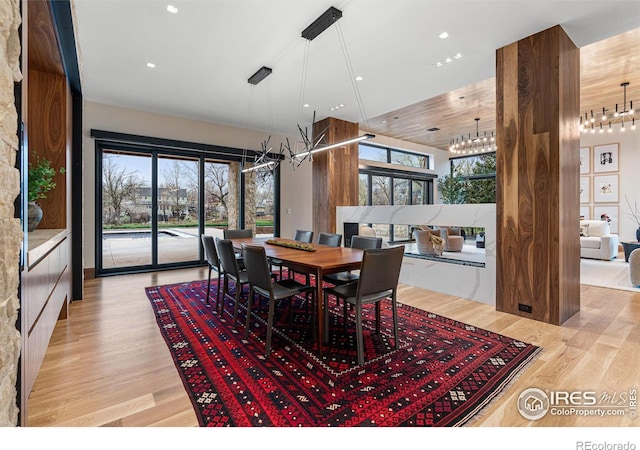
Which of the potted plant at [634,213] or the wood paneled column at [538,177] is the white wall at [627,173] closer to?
the potted plant at [634,213]

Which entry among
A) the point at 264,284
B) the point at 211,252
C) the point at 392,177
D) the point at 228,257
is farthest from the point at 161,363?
the point at 392,177

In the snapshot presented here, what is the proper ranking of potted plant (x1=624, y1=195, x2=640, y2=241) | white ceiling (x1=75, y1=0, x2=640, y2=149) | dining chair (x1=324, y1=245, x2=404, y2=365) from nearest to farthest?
dining chair (x1=324, y1=245, x2=404, y2=365) → white ceiling (x1=75, y1=0, x2=640, y2=149) → potted plant (x1=624, y1=195, x2=640, y2=241)

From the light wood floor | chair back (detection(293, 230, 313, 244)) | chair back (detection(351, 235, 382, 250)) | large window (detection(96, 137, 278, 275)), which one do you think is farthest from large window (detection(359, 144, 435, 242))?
the light wood floor

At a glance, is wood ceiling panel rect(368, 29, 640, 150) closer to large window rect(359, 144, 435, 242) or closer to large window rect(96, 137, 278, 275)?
large window rect(359, 144, 435, 242)

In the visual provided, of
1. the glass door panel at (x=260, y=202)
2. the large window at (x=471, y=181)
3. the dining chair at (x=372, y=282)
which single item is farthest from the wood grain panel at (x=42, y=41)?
the large window at (x=471, y=181)

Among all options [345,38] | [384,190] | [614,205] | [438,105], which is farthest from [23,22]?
[614,205]

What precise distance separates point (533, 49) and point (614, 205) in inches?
261

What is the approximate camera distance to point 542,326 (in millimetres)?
3082

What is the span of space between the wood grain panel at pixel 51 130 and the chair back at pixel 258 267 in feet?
6.86

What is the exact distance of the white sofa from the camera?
20.8 feet

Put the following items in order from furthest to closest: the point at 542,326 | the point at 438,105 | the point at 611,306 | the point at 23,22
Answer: the point at 438,105
the point at 611,306
the point at 542,326
the point at 23,22

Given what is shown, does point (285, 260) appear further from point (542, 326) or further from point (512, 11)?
point (512, 11)

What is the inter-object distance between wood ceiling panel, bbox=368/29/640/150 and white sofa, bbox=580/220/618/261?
2549 mm

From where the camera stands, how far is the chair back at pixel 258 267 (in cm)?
251
